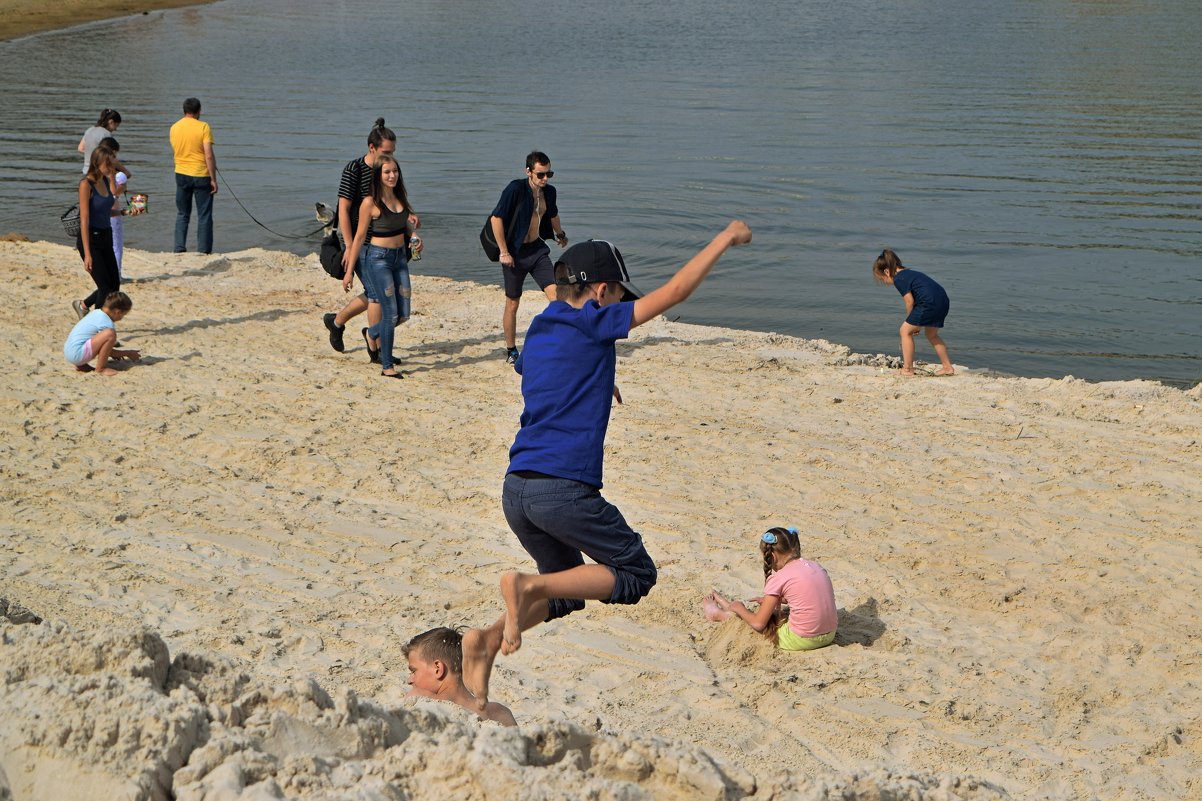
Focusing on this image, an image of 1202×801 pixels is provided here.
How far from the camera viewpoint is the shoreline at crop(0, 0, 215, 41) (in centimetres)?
4325

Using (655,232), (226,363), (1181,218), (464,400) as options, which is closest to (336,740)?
(464,400)

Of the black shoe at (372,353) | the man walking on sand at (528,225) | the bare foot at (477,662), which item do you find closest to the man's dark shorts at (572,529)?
the bare foot at (477,662)

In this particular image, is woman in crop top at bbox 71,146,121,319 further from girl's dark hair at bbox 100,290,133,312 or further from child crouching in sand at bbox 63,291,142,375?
child crouching in sand at bbox 63,291,142,375

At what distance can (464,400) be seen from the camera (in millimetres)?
9547

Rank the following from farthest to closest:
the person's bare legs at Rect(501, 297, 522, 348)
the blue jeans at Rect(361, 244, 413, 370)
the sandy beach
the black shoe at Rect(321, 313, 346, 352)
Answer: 1. the person's bare legs at Rect(501, 297, 522, 348)
2. the black shoe at Rect(321, 313, 346, 352)
3. the blue jeans at Rect(361, 244, 413, 370)
4. the sandy beach

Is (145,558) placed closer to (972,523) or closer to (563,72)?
(972,523)

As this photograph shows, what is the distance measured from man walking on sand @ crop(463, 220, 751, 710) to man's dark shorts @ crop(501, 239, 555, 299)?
A: 5713 millimetres

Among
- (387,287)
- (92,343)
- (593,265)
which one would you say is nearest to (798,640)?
(593,265)

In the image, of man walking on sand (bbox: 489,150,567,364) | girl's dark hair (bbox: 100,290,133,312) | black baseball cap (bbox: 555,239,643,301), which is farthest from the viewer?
man walking on sand (bbox: 489,150,567,364)

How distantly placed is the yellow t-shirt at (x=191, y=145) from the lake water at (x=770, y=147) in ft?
9.27

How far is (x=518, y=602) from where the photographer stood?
4434mm

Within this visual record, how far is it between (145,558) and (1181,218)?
55.0ft

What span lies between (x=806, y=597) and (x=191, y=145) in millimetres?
11036

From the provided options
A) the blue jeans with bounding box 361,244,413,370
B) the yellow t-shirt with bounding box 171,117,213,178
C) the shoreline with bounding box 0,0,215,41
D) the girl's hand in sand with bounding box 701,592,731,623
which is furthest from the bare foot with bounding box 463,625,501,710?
the shoreline with bounding box 0,0,215,41
